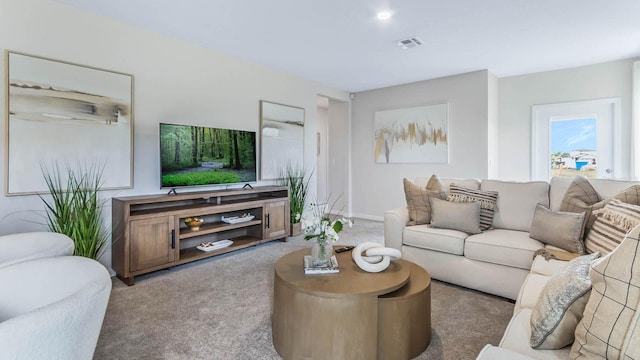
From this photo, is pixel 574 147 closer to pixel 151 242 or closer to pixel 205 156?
pixel 205 156

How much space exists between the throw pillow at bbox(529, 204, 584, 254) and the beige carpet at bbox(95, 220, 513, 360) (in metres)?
0.59

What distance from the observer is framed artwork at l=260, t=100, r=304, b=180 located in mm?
4520

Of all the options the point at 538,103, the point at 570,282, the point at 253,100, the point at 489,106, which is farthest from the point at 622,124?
the point at 253,100

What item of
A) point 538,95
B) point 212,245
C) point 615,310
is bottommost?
point 212,245

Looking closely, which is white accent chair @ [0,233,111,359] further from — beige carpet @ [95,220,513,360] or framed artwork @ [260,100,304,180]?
framed artwork @ [260,100,304,180]

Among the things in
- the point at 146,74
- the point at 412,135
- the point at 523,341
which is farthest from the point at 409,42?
the point at 523,341

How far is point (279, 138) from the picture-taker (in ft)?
15.5

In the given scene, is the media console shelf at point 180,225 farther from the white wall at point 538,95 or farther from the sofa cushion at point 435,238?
the white wall at point 538,95

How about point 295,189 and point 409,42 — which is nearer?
point 409,42

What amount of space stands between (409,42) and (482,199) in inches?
75.6

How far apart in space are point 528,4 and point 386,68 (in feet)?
6.66

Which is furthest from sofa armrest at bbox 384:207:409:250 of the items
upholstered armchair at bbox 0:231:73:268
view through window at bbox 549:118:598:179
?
view through window at bbox 549:118:598:179

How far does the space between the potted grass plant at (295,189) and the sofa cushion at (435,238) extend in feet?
6.28

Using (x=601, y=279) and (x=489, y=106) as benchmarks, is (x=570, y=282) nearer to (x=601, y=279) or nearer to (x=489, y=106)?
(x=601, y=279)
